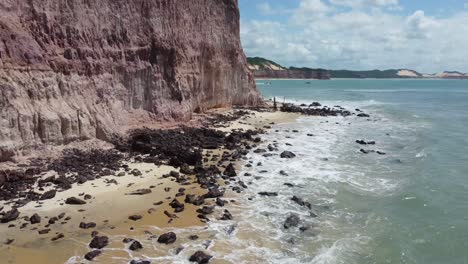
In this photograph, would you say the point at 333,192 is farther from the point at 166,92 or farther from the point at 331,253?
the point at 166,92

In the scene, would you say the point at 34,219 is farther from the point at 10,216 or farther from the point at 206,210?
the point at 206,210

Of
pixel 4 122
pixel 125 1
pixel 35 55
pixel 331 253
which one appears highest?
pixel 125 1

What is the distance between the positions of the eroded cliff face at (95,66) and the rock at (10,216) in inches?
179

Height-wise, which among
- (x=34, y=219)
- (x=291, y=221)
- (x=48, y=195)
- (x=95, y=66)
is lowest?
(x=291, y=221)

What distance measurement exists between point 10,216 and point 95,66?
1202cm

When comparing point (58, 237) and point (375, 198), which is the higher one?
point (58, 237)

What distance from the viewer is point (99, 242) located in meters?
12.7

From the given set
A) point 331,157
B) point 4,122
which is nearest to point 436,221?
point 331,157

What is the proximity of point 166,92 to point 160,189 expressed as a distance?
43.4 feet

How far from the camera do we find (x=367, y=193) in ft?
62.1

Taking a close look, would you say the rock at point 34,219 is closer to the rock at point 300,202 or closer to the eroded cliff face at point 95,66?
the eroded cliff face at point 95,66

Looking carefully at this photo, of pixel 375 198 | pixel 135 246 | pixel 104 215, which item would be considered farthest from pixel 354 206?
pixel 104 215

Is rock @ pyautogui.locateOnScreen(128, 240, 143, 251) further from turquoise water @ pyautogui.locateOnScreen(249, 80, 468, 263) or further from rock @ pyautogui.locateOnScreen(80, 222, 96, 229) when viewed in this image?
turquoise water @ pyautogui.locateOnScreen(249, 80, 468, 263)

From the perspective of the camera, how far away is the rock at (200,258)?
12.0m
